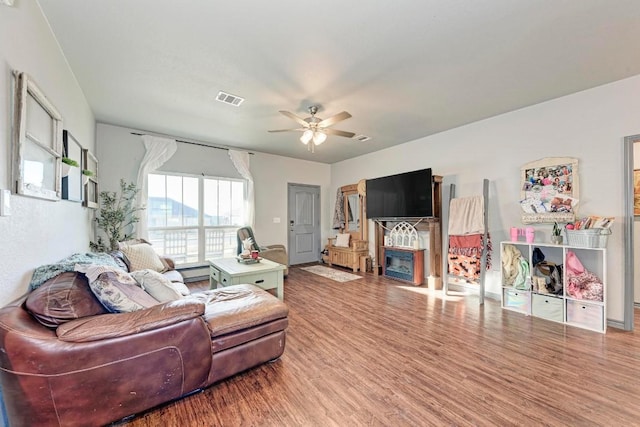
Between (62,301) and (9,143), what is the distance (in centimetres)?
92

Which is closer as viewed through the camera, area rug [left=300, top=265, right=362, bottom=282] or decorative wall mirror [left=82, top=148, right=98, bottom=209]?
decorative wall mirror [left=82, top=148, right=98, bottom=209]

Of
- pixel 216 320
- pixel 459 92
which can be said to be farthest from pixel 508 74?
pixel 216 320

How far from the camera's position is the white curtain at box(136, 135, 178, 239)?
4322 millimetres

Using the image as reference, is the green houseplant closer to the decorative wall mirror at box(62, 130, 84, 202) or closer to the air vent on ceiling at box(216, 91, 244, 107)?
the decorative wall mirror at box(62, 130, 84, 202)

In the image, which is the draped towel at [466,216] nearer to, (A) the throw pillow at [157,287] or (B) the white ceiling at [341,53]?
(B) the white ceiling at [341,53]

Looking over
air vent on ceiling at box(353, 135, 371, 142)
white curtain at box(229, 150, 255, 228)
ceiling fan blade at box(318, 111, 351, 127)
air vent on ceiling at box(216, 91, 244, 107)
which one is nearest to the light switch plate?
air vent on ceiling at box(216, 91, 244, 107)

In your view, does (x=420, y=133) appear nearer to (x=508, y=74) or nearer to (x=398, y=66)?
(x=508, y=74)

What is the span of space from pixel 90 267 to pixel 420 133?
477 centimetres

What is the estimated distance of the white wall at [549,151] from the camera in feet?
9.24

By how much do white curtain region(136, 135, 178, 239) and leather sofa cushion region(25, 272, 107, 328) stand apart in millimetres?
3063

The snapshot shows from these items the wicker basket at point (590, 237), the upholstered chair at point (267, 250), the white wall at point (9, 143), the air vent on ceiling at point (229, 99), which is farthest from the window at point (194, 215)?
the wicker basket at point (590, 237)

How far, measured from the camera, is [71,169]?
2.42 m

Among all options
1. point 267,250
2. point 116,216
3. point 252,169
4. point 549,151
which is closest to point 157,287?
point 116,216

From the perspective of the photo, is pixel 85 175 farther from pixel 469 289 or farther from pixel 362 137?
pixel 469 289
